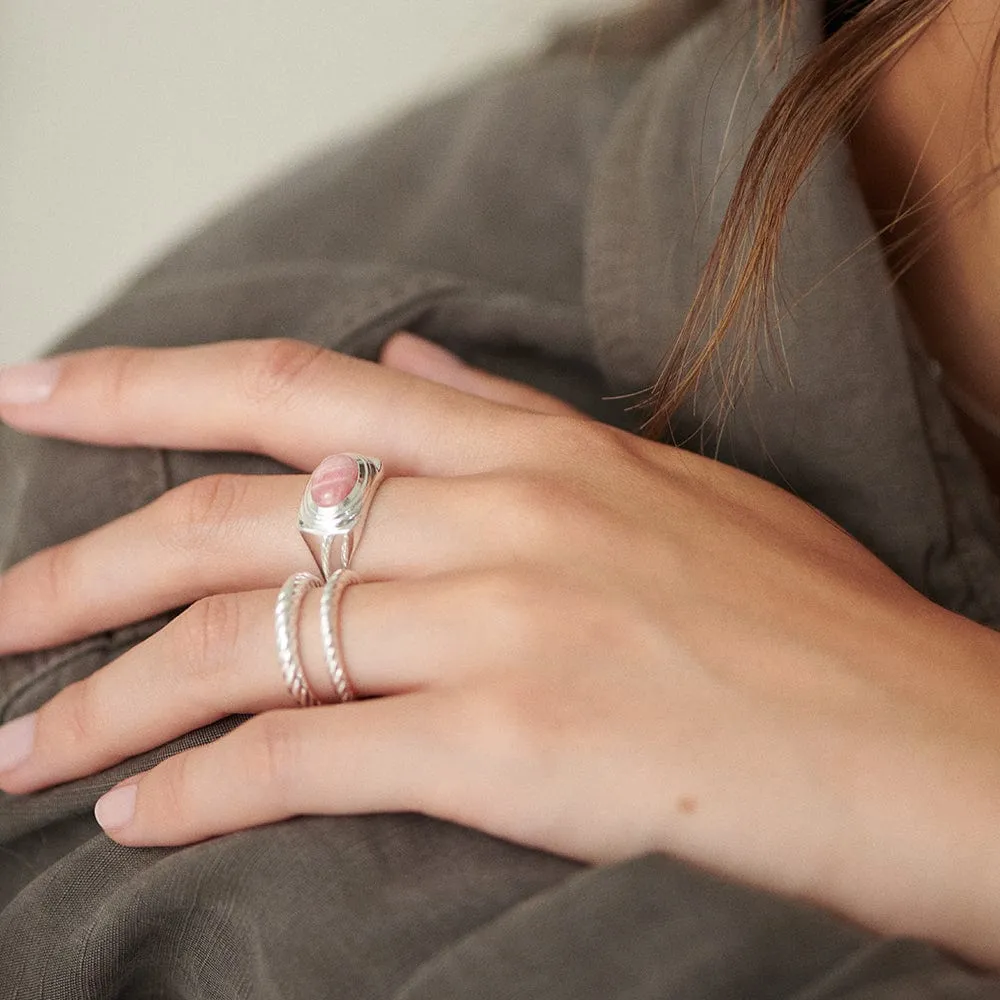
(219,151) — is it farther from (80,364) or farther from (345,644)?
(345,644)

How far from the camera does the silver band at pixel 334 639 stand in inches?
23.1

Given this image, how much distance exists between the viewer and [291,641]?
23.3 inches

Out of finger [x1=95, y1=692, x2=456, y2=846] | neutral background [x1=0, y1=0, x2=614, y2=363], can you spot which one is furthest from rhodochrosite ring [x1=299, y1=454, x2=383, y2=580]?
neutral background [x1=0, y1=0, x2=614, y2=363]

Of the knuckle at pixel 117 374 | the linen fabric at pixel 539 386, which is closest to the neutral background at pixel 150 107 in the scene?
the linen fabric at pixel 539 386

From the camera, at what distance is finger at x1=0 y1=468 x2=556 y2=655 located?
627mm

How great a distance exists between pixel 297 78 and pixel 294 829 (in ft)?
4.14

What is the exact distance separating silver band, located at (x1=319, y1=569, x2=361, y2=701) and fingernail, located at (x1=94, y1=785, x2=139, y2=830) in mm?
133

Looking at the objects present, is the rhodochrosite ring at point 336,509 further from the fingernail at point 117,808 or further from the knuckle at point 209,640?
the fingernail at point 117,808

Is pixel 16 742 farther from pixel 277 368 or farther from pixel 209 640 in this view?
pixel 277 368

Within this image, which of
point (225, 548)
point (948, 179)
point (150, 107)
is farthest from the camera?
point (150, 107)

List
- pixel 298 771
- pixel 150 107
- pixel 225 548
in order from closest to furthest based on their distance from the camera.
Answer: pixel 298 771 → pixel 225 548 → pixel 150 107

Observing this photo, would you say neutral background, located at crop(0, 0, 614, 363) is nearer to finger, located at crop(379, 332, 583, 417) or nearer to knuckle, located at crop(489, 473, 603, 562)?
finger, located at crop(379, 332, 583, 417)

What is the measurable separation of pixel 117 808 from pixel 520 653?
0.26 meters

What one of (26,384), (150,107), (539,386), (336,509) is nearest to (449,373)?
(539,386)
